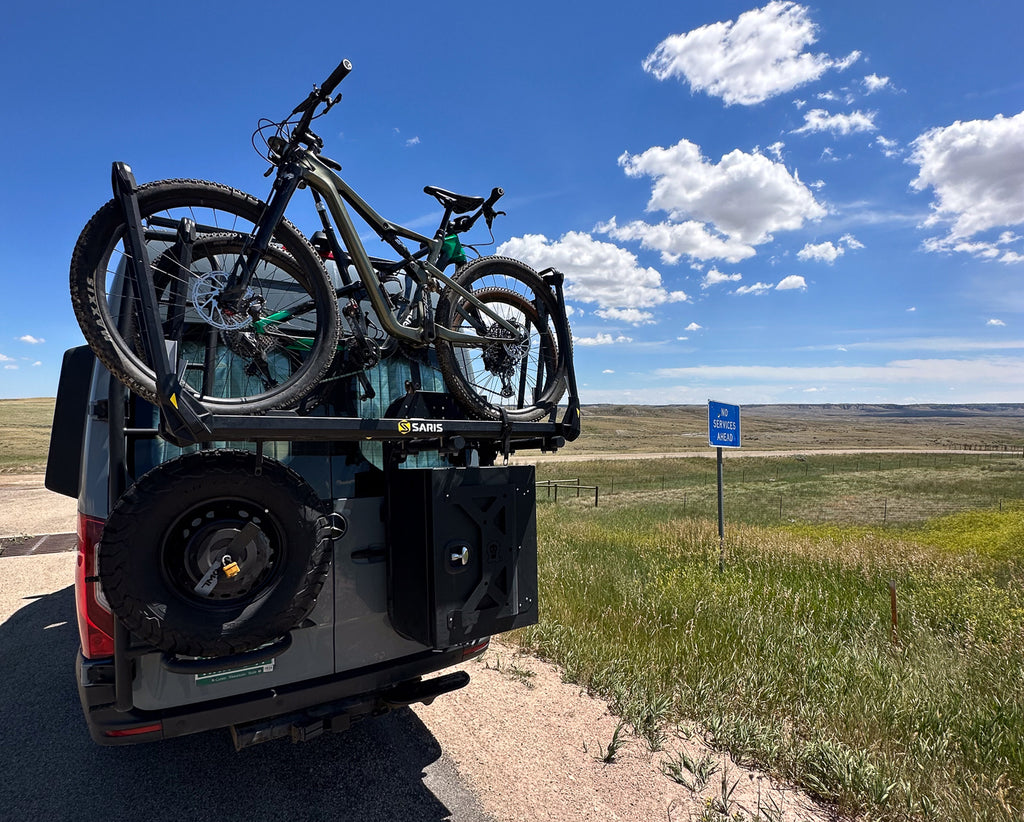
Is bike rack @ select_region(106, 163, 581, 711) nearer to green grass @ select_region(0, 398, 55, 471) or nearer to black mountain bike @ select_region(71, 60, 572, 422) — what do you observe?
black mountain bike @ select_region(71, 60, 572, 422)

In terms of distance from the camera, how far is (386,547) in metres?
3.15

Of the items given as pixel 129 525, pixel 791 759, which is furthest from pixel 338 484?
pixel 791 759

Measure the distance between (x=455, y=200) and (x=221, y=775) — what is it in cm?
398

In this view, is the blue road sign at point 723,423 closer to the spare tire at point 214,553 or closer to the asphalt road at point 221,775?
the asphalt road at point 221,775

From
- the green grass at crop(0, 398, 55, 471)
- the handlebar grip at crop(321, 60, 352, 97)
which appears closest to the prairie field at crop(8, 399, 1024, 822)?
the handlebar grip at crop(321, 60, 352, 97)

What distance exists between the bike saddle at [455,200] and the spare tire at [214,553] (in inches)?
97.8

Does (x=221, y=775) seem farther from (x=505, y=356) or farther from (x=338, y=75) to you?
(x=338, y=75)

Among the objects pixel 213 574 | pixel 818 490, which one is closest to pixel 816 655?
pixel 213 574

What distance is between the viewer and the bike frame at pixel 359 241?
301 centimetres

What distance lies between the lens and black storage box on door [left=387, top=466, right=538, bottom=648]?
9.41 ft

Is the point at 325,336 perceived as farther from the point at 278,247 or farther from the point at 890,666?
the point at 890,666

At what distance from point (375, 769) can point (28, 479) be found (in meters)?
27.7

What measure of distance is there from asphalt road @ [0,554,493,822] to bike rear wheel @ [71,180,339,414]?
7.05 ft

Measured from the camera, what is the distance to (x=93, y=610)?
102 inches
